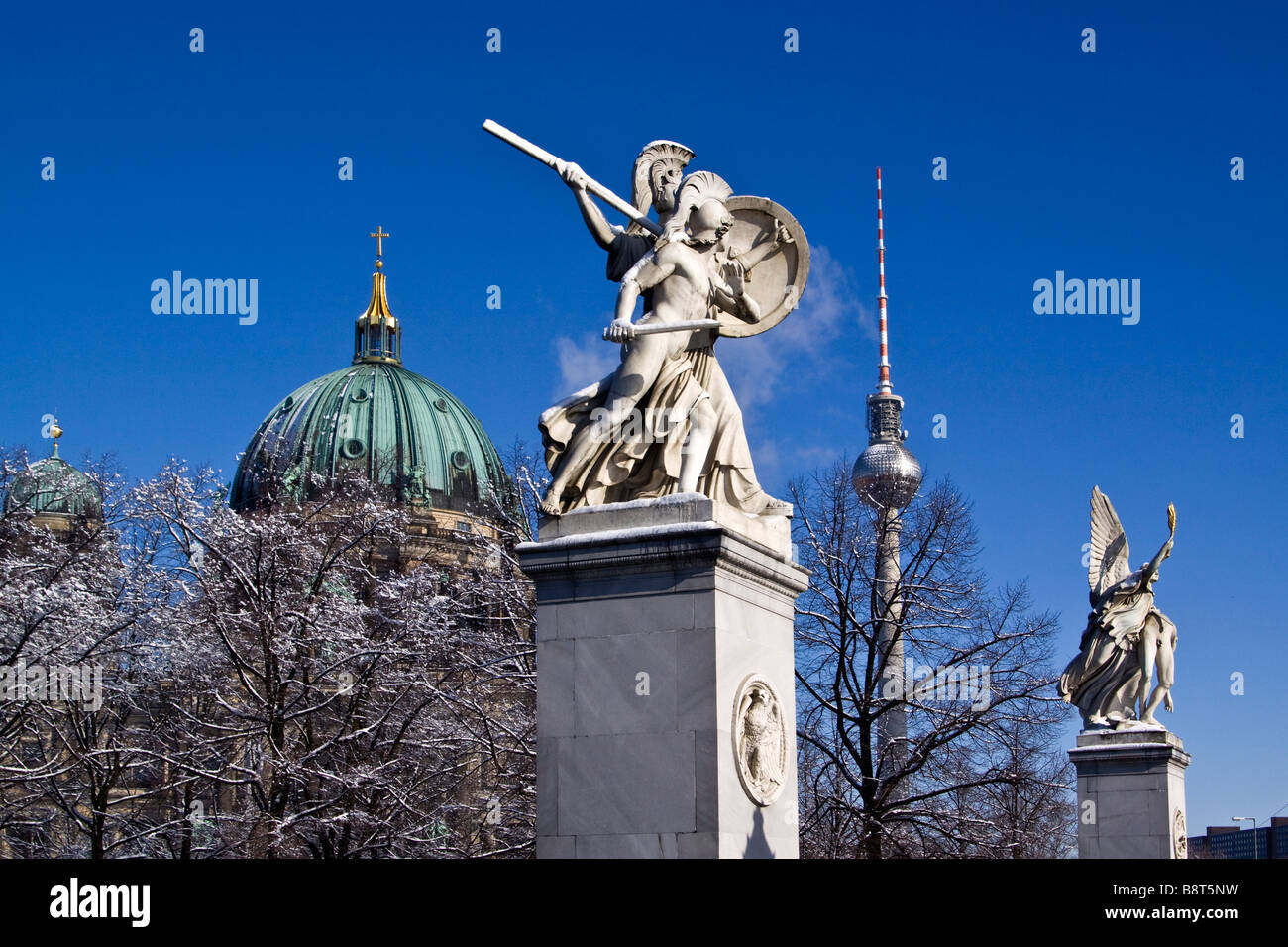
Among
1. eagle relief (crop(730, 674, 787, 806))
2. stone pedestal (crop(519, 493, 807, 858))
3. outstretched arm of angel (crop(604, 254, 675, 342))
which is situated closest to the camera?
stone pedestal (crop(519, 493, 807, 858))

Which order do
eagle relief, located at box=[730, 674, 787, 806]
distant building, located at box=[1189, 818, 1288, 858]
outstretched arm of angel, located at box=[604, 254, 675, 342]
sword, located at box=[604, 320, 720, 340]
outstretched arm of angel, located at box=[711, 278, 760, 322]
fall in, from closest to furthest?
eagle relief, located at box=[730, 674, 787, 806], sword, located at box=[604, 320, 720, 340], outstretched arm of angel, located at box=[604, 254, 675, 342], outstretched arm of angel, located at box=[711, 278, 760, 322], distant building, located at box=[1189, 818, 1288, 858]

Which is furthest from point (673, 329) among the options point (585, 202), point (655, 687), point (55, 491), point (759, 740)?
point (55, 491)

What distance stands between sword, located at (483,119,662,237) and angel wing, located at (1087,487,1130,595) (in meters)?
12.7

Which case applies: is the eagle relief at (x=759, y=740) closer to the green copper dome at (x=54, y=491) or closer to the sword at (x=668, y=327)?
the sword at (x=668, y=327)

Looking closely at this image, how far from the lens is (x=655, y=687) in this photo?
11.8 metres

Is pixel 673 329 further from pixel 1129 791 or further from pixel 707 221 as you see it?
pixel 1129 791

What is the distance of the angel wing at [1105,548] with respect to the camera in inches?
949

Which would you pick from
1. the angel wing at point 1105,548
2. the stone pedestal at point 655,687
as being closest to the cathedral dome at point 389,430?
the angel wing at point 1105,548

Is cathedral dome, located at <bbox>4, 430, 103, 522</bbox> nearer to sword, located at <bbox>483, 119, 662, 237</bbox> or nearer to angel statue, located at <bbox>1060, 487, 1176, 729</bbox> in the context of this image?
angel statue, located at <bbox>1060, 487, 1176, 729</bbox>

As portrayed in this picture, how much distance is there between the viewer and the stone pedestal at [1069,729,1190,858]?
76.0ft

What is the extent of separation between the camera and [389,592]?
34156mm

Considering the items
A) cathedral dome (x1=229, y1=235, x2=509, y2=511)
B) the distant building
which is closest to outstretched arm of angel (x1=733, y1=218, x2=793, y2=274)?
the distant building
